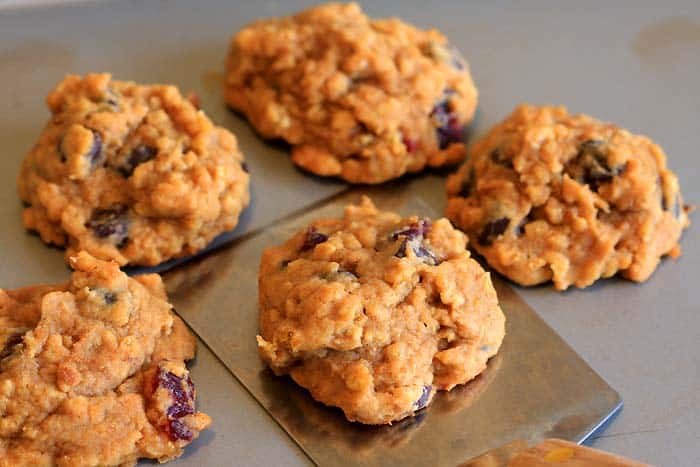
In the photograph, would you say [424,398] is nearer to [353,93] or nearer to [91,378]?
[91,378]

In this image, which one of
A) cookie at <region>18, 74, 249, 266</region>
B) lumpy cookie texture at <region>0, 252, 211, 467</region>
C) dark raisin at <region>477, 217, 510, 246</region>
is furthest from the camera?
dark raisin at <region>477, 217, 510, 246</region>

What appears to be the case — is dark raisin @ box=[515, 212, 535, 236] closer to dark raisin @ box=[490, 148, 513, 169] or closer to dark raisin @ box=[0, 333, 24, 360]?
dark raisin @ box=[490, 148, 513, 169]

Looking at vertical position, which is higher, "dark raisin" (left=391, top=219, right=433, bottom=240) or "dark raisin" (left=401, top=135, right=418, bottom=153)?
"dark raisin" (left=401, top=135, right=418, bottom=153)

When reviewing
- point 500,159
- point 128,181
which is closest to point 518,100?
point 500,159

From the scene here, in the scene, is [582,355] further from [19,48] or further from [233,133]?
[19,48]

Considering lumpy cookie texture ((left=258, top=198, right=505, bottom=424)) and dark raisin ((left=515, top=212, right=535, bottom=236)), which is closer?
lumpy cookie texture ((left=258, top=198, right=505, bottom=424))

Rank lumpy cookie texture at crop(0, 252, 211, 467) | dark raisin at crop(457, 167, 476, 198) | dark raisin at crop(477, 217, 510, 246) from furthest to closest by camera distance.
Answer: dark raisin at crop(457, 167, 476, 198), dark raisin at crop(477, 217, 510, 246), lumpy cookie texture at crop(0, 252, 211, 467)

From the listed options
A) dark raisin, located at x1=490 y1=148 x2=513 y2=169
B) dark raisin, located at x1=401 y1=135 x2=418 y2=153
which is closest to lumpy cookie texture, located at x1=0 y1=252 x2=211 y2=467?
dark raisin, located at x1=401 y1=135 x2=418 y2=153
